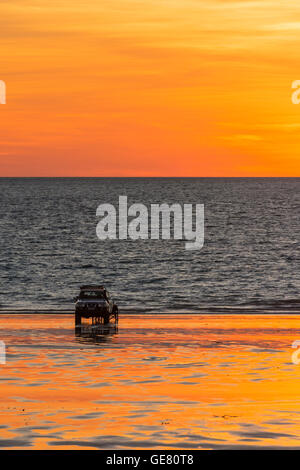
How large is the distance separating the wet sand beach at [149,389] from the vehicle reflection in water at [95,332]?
0.17ft

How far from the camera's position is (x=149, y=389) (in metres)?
27.6

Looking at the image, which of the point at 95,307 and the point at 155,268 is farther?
the point at 155,268

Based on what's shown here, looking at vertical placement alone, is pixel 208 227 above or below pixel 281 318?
above

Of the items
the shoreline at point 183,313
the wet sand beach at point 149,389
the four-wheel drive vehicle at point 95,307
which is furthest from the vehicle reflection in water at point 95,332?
the shoreline at point 183,313

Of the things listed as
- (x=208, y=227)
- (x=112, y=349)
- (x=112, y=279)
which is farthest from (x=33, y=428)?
(x=208, y=227)

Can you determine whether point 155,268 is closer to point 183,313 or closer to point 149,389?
point 183,313

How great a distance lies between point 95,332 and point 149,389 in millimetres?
16739

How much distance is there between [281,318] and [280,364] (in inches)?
781

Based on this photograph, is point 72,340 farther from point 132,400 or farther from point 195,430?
point 195,430

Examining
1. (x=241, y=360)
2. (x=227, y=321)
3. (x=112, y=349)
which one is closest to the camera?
(x=241, y=360)

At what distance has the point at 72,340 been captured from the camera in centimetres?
4044

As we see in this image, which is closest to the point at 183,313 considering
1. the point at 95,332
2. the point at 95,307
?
the point at 95,307
